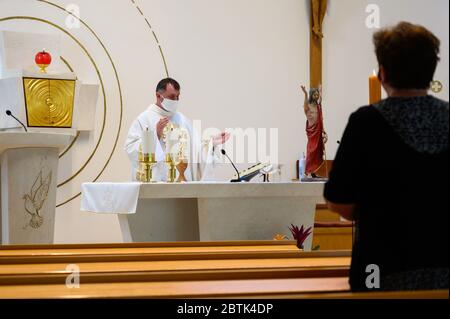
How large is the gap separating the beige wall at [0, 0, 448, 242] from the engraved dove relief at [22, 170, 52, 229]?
2093mm

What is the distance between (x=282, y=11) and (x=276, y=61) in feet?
1.97

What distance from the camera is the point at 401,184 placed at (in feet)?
6.49

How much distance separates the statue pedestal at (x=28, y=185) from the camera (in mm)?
5801

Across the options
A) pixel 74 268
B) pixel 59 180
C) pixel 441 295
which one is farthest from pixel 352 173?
pixel 59 180

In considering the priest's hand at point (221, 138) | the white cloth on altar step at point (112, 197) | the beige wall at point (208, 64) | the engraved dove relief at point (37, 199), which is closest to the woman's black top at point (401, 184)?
the white cloth on altar step at point (112, 197)

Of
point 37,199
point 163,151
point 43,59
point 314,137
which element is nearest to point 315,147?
point 314,137

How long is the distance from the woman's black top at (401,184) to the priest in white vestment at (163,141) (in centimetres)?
357

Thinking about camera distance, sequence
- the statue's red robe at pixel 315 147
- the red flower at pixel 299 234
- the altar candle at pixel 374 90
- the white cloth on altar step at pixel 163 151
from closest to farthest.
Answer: the altar candle at pixel 374 90, the red flower at pixel 299 234, the statue's red robe at pixel 315 147, the white cloth on altar step at pixel 163 151

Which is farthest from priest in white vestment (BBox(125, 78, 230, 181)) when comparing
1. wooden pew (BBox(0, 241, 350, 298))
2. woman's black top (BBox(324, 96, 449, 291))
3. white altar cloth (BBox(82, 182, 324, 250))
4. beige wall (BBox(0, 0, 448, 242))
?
woman's black top (BBox(324, 96, 449, 291))

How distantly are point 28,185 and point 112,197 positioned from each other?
1489 mm

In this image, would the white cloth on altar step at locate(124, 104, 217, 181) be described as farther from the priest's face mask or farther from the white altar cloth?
the white altar cloth

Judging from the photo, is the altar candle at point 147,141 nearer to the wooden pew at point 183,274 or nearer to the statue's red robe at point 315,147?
the statue's red robe at point 315,147

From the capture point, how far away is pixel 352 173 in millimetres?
2006

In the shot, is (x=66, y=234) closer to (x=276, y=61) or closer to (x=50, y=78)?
(x=50, y=78)
